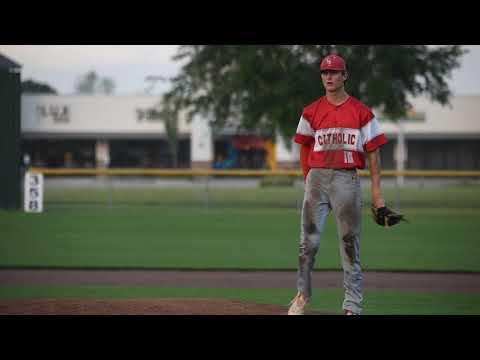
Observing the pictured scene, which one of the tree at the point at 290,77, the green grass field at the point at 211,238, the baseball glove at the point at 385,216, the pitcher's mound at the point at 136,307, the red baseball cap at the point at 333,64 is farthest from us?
the tree at the point at 290,77

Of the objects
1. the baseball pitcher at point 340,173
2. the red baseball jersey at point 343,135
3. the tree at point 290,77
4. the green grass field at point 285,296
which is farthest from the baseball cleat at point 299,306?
the tree at point 290,77

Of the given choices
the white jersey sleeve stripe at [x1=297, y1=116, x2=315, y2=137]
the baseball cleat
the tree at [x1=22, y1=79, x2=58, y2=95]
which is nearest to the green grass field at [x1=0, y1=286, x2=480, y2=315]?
the baseball cleat

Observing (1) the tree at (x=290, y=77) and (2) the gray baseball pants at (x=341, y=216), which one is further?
(1) the tree at (x=290, y=77)

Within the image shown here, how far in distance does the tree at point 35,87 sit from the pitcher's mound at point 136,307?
53526mm

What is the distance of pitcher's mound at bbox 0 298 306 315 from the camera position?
8.25 metres

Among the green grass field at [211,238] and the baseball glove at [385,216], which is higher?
the baseball glove at [385,216]

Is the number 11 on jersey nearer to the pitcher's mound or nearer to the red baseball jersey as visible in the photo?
the red baseball jersey

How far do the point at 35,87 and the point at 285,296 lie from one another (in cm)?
6046

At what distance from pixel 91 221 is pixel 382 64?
1119 centimetres

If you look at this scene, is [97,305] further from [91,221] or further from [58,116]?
[58,116]

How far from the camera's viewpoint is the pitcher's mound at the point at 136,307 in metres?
8.25

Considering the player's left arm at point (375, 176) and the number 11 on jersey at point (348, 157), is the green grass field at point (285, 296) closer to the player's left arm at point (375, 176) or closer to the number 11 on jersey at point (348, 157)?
the player's left arm at point (375, 176)

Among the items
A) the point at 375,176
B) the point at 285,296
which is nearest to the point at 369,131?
the point at 375,176
